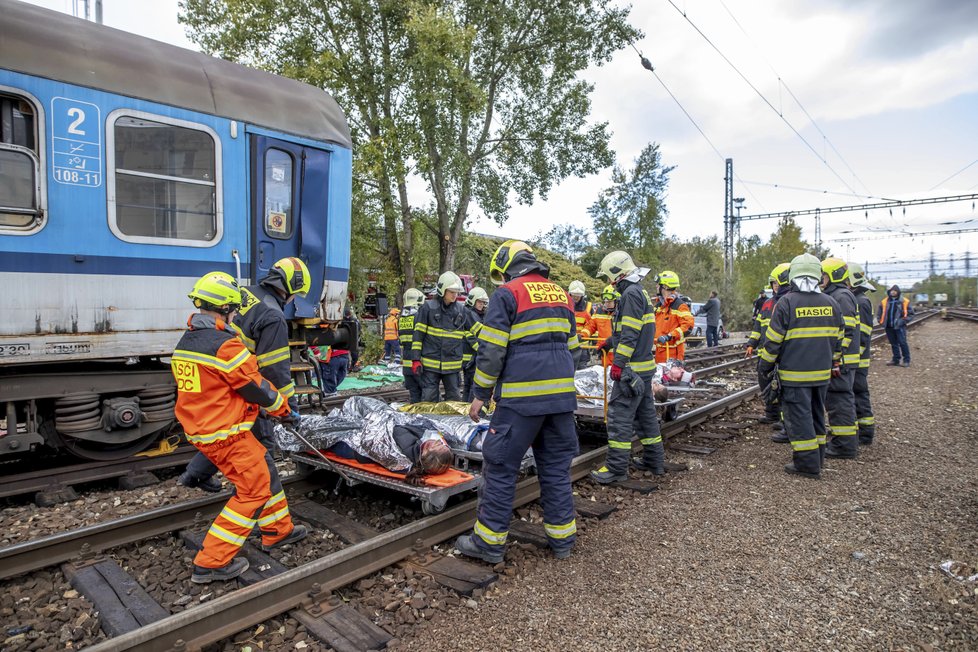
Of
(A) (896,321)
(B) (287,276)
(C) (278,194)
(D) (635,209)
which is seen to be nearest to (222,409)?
(B) (287,276)

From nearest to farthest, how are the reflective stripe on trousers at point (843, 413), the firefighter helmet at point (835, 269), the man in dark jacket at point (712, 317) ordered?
the reflective stripe on trousers at point (843, 413)
the firefighter helmet at point (835, 269)
the man in dark jacket at point (712, 317)

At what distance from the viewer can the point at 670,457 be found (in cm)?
668

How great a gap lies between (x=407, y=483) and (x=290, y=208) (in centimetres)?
370

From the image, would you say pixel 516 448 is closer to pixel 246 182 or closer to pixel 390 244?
pixel 246 182

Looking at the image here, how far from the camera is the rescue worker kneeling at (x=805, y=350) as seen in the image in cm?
588

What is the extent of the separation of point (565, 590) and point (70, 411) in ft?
14.8

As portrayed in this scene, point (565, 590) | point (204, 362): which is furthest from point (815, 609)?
point (204, 362)

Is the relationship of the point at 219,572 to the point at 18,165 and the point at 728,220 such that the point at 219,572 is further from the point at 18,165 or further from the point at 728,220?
the point at 728,220

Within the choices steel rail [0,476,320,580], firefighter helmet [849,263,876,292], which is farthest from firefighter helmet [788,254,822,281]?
steel rail [0,476,320,580]

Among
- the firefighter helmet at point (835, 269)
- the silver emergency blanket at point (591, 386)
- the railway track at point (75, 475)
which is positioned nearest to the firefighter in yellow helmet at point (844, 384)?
the firefighter helmet at point (835, 269)

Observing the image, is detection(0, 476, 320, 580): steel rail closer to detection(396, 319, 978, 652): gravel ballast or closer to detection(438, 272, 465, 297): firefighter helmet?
detection(396, 319, 978, 652): gravel ballast

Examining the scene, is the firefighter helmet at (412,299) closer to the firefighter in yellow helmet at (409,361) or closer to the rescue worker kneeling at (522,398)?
the firefighter in yellow helmet at (409,361)

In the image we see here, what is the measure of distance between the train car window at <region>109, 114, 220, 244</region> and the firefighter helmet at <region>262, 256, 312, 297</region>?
5.84 ft

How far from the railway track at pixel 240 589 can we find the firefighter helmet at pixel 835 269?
4.43 metres
